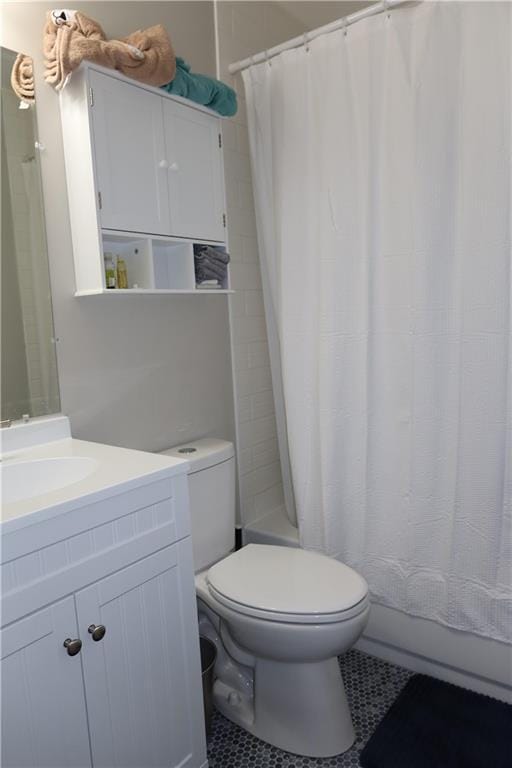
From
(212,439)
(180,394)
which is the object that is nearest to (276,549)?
(212,439)

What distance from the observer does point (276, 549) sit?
1.78m

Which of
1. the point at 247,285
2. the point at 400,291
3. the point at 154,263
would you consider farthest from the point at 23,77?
the point at 400,291

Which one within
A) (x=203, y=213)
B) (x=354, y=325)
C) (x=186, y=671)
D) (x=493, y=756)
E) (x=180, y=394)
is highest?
(x=203, y=213)

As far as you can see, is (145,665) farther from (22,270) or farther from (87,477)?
(22,270)

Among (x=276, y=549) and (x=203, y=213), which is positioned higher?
(x=203, y=213)

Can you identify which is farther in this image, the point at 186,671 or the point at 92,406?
the point at 92,406

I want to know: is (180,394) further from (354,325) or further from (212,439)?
(354,325)

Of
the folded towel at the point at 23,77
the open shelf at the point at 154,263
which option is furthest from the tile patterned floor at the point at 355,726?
the folded towel at the point at 23,77

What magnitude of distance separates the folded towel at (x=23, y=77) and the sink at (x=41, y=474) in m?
0.98

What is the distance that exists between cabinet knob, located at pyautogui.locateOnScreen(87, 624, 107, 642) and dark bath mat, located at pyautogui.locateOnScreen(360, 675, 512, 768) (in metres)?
0.90

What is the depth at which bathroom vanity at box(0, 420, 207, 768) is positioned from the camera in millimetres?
1006

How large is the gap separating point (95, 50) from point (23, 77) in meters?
0.21

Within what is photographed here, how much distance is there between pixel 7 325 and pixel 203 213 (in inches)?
28.3

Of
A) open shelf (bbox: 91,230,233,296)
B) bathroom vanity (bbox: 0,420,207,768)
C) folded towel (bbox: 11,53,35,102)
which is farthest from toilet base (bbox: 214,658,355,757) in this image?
folded towel (bbox: 11,53,35,102)
